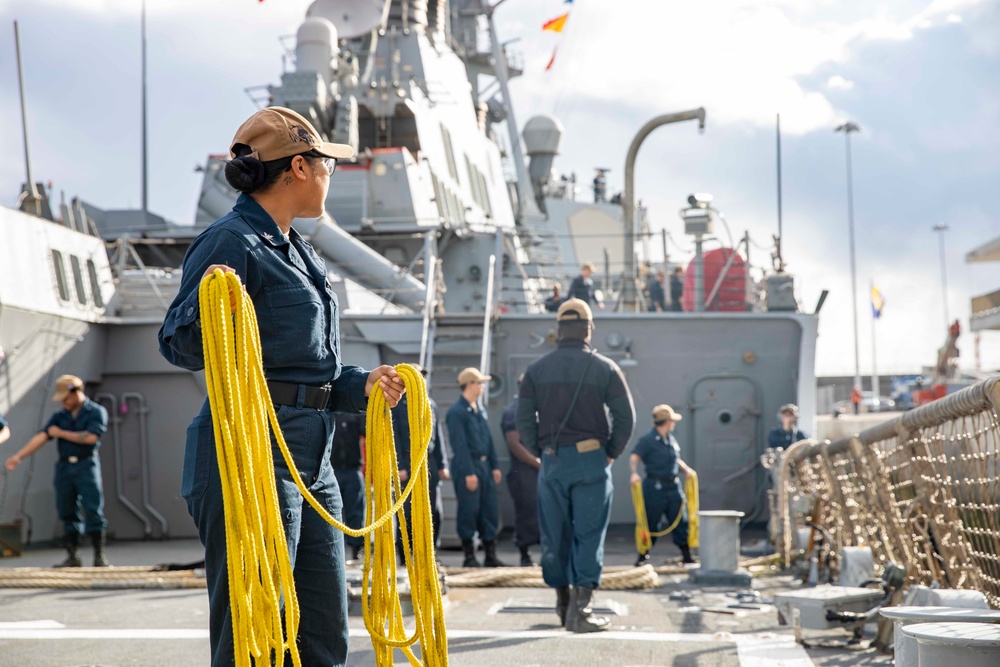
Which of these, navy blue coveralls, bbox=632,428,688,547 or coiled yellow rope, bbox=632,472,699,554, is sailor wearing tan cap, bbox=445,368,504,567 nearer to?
coiled yellow rope, bbox=632,472,699,554

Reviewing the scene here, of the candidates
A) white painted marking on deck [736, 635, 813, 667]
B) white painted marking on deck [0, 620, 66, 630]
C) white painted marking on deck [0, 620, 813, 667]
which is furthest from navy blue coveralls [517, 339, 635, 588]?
white painted marking on deck [0, 620, 66, 630]

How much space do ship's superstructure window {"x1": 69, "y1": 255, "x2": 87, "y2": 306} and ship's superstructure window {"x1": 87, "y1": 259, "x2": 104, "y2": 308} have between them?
0.19m

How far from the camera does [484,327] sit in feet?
40.8

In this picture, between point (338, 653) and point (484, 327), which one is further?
point (484, 327)

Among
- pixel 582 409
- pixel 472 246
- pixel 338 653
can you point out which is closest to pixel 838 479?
pixel 582 409

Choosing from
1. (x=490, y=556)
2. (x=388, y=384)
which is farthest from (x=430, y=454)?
(x=388, y=384)

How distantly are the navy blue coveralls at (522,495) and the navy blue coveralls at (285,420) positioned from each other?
7267mm

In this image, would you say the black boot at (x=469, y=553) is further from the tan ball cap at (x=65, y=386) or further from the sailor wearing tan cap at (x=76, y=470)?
the tan ball cap at (x=65, y=386)

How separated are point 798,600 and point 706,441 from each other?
7.76 meters

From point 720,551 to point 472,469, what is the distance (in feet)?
7.99

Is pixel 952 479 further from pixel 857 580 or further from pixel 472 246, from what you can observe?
pixel 472 246

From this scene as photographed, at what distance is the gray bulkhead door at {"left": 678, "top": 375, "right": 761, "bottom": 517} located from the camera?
513 inches

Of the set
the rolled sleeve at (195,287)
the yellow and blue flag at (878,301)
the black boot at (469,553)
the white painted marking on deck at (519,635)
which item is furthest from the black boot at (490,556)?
the yellow and blue flag at (878,301)

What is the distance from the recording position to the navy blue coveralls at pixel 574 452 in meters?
5.97
